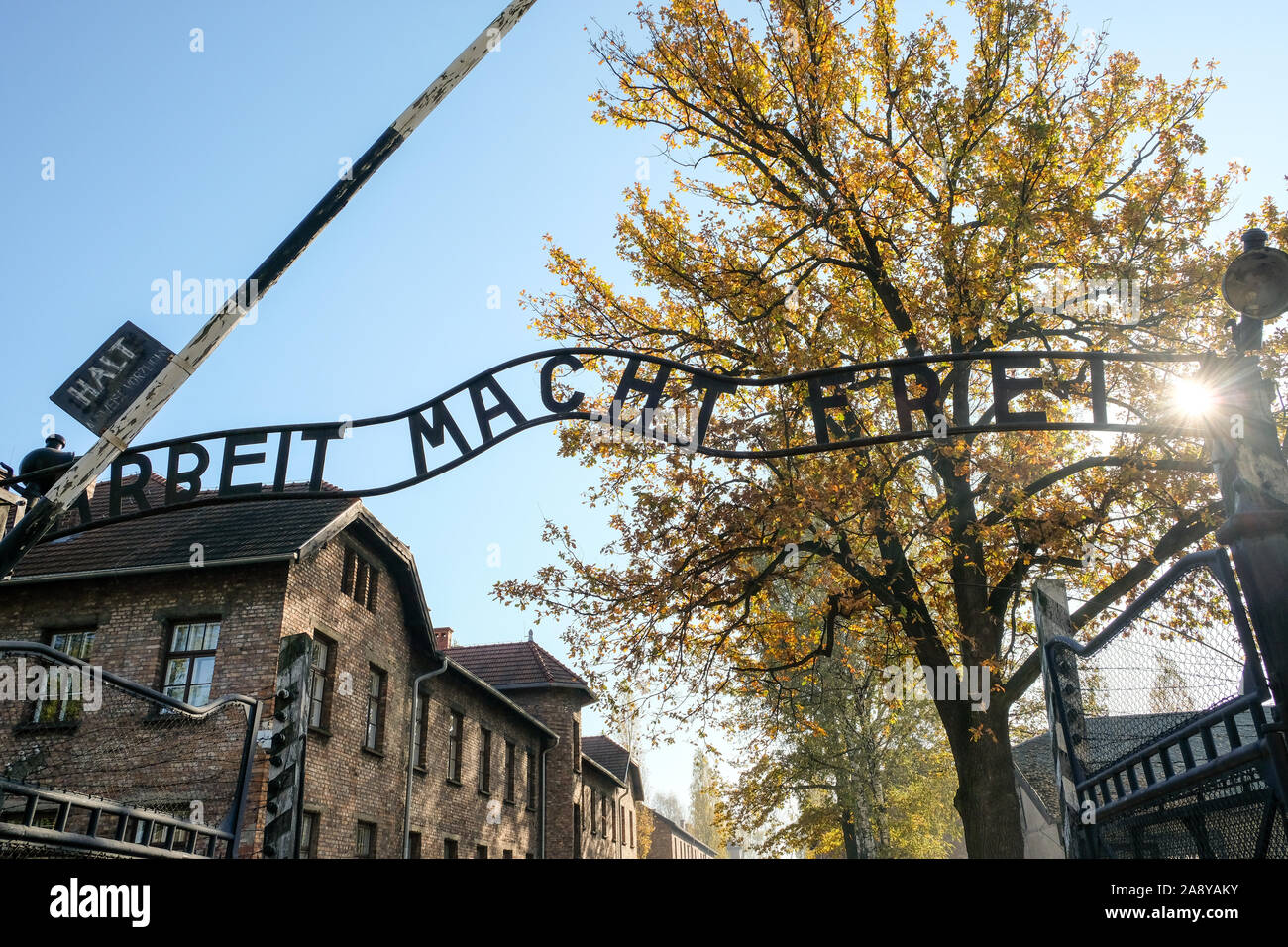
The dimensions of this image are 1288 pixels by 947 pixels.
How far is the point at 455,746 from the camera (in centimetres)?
2464

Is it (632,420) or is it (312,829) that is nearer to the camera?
(632,420)

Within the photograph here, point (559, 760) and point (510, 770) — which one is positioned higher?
point (559, 760)

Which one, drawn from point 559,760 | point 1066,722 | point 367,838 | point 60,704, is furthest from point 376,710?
point 1066,722

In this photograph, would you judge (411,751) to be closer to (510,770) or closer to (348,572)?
(348,572)

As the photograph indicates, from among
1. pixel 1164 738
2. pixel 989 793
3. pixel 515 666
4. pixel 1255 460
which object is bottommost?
pixel 1164 738

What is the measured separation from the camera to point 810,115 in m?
13.9

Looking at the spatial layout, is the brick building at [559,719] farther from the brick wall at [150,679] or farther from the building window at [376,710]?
the brick wall at [150,679]

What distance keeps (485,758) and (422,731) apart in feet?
17.0

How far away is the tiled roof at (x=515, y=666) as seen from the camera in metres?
34.6

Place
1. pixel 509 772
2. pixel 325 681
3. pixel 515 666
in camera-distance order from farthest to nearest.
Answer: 1. pixel 515 666
2. pixel 509 772
3. pixel 325 681

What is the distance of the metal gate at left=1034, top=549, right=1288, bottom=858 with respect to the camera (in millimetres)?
2896

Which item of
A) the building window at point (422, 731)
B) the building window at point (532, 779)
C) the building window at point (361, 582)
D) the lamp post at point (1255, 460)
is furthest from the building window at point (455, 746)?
the lamp post at point (1255, 460)
